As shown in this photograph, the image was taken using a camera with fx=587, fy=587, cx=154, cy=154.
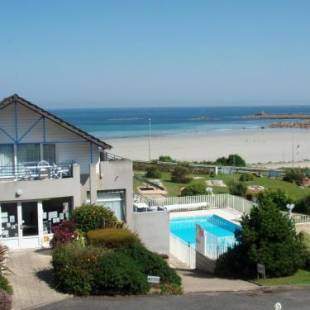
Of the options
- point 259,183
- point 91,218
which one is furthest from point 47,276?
point 259,183

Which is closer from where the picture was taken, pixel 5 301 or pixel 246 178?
pixel 5 301

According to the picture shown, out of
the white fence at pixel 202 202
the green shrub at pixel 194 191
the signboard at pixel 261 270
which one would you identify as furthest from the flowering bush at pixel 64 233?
the green shrub at pixel 194 191

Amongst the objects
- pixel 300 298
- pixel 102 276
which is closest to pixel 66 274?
pixel 102 276

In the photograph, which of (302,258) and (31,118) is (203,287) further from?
(31,118)

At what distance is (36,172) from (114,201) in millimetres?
3397

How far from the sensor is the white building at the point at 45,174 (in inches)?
840

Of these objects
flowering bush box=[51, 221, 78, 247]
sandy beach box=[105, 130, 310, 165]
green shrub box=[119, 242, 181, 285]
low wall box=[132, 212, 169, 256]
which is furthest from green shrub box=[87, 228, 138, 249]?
sandy beach box=[105, 130, 310, 165]

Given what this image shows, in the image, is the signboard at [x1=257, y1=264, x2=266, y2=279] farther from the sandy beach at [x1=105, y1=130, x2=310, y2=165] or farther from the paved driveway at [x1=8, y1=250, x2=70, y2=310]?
the sandy beach at [x1=105, y1=130, x2=310, y2=165]

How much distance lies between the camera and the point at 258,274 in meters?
19.0

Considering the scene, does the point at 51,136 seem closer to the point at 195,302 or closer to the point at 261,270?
the point at 261,270

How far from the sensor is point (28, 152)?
22.9 m

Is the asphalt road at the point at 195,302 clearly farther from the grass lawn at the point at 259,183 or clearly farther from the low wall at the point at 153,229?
the grass lawn at the point at 259,183

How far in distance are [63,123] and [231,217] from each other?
13.4 meters

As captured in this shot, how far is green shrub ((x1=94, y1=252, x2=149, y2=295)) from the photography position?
600 inches
